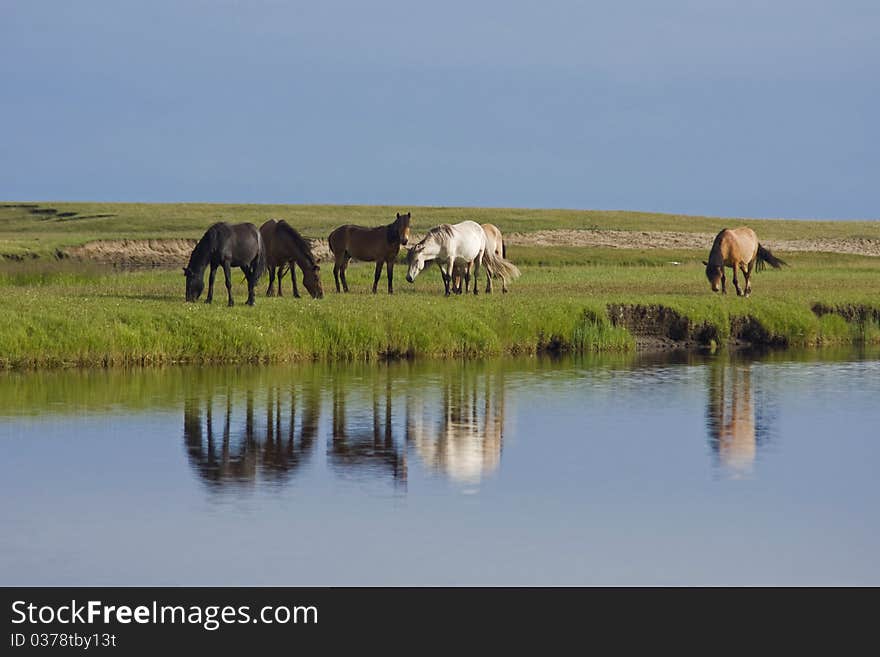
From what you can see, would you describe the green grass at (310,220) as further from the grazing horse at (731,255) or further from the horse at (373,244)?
the grazing horse at (731,255)

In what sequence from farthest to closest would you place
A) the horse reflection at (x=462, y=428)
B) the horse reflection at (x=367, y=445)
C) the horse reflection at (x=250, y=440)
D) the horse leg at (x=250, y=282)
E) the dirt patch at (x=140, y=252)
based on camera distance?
1. the dirt patch at (x=140, y=252)
2. the horse leg at (x=250, y=282)
3. the horse reflection at (x=462, y=428)
4. the horse reflection at (x=367, y=445)
5. the horse reflection at (x=250, y=440)

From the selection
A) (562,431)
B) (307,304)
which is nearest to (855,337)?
(307,304)

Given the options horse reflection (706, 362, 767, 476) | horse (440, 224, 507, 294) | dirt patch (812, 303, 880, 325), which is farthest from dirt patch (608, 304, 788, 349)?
horse (440, 224, 507, 294)

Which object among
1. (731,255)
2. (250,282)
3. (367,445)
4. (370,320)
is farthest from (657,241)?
(367,445)

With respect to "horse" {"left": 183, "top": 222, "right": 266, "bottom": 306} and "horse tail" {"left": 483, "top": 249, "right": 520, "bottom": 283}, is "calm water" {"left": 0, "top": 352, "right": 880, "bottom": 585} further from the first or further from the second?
"horse tail" {"left": 483, "top": 249, "right": 520, "bottom": 283}

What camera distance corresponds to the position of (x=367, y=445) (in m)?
17.4

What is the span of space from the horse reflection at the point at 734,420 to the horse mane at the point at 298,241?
9078mm

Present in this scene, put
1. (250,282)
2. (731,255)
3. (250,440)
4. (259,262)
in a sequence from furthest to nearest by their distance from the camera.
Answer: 1. (731,255)
2. (259,262)
3. (250,282)
4. (250,440)

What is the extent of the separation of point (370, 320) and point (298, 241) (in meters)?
4.85

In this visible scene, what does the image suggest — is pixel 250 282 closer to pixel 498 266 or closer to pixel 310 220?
pixel 498 266

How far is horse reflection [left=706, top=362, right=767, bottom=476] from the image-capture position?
55.6 ft

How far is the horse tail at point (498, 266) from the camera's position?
34.2m

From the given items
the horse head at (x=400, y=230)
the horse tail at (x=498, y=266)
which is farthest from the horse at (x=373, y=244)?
the horse tail at (x=498, y=266)
